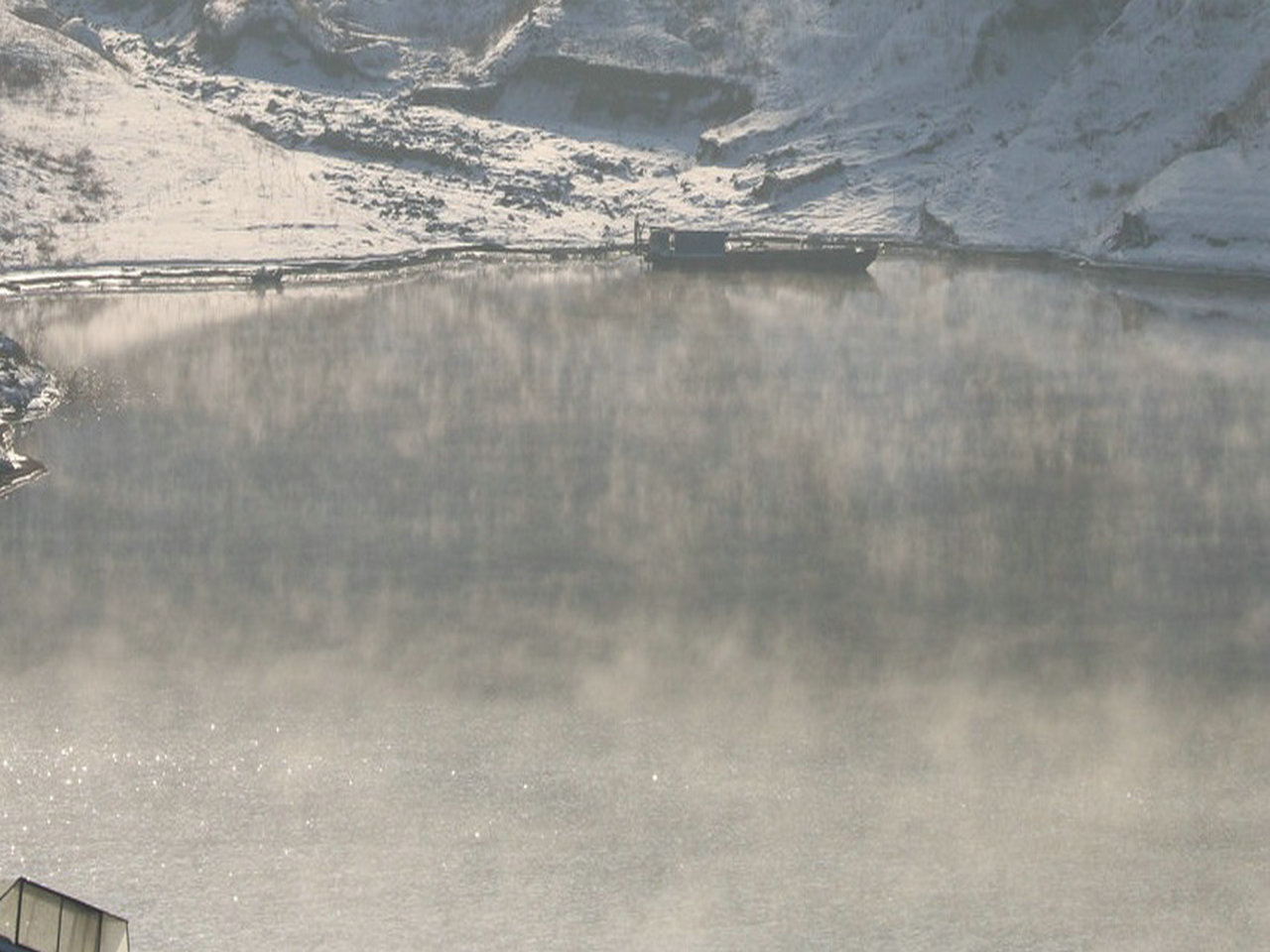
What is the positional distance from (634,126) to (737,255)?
29.7 m

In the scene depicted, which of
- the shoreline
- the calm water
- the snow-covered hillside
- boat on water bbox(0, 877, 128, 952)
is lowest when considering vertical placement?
boat on water bbox(0, 877, 128, 952)

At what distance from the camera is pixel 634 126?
368ft

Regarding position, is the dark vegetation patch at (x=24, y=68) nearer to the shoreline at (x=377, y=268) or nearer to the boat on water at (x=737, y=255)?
the shoreline at (x=377, y=268)

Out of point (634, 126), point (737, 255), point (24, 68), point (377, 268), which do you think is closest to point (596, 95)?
point (634, 126)

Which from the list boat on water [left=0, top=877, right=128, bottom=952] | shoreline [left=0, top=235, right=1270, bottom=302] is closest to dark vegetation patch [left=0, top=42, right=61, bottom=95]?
shoreline [left=0, top=235, right=1270, bottom=302]

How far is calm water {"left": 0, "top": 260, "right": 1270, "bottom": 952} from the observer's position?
23.5 m

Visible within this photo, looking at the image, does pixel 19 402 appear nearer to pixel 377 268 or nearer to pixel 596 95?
pixel 377 268

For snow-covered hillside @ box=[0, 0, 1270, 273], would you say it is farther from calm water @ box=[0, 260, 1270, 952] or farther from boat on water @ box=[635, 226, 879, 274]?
calm water @ box=[0, 260, 1270, 952]

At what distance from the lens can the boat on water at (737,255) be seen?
82.2 meters

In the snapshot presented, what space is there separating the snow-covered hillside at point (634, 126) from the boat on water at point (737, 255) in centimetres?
659

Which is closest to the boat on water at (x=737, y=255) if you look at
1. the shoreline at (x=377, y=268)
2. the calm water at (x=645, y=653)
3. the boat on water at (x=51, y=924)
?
the shoreline at (x=377, y=268)

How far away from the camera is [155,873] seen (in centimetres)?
2361

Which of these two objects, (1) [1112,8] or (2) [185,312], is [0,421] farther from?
(1) [1112,8]

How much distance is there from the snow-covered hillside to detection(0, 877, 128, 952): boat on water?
60399 millimetres
